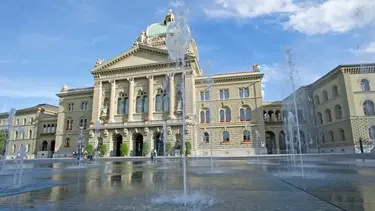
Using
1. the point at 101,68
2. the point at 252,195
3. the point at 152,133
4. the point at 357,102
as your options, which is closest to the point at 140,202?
the point at 252,195

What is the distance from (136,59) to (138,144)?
14423 millimetres

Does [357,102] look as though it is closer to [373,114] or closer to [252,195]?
[373,114]

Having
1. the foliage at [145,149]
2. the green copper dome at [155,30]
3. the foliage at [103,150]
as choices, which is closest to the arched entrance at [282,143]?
the foliage at [145,149]

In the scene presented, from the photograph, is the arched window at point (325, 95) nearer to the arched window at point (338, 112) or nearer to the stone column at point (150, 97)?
the arched window at point (338, 112)

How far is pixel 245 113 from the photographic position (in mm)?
38812

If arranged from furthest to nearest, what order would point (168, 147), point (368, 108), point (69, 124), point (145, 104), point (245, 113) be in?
1. point (69, 124)
2. point (145, 104)
3. point (245, 113)
4. point (168, 147)
5. point (368, 108)

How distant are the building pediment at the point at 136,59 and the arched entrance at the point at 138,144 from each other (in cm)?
1171

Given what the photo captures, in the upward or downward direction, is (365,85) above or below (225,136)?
above

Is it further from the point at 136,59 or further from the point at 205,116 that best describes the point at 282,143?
the point at 136,59

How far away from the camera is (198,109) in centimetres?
4025

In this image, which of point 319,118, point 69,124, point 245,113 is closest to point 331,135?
point 319,118

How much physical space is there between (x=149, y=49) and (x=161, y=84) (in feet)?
20.6

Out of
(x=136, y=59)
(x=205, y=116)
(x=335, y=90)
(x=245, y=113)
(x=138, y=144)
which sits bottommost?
(x=138, y=144)

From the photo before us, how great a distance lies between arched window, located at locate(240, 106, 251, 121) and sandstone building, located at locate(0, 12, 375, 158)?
0.16m
